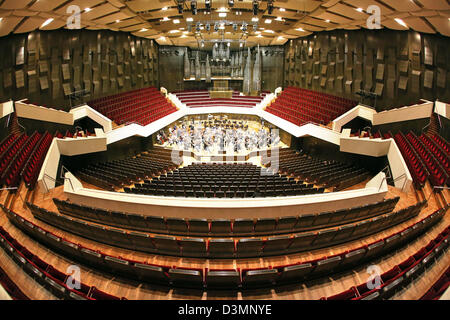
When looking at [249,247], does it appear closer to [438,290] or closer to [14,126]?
[438,290]

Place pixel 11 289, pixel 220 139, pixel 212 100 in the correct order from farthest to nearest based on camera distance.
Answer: pixel 212 100 < pixel 220 139 < pixel 11 289

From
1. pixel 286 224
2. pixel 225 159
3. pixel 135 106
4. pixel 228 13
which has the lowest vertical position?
pixel 225 159

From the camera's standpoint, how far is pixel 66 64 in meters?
8.75

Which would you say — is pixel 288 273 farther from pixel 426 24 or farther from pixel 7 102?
pixel 7 102

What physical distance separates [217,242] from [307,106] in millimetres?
10273

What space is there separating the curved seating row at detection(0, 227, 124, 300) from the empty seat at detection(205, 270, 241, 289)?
90 centimetres

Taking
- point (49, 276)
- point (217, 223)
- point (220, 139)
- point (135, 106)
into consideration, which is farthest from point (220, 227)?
point (135, 106)

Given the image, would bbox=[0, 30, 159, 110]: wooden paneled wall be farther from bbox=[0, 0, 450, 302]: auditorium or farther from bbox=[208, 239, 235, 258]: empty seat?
bbox=[208, 239, 235, 258]: empty seat

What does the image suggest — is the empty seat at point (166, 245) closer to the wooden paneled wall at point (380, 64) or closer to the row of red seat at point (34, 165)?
the row of red seat at point (34, 165)

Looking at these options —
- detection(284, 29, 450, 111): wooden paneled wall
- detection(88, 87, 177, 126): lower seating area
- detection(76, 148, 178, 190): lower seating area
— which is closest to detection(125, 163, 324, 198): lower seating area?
detection(76, 148, 178, 190): lower seating area

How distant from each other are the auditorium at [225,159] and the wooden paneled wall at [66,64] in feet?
0.19

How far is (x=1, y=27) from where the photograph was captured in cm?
551

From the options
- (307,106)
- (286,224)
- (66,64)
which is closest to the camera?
(286,224)

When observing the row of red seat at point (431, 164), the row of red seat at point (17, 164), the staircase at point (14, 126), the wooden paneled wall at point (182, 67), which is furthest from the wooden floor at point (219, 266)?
→ the wooden paneled wall at point (182, 67)
